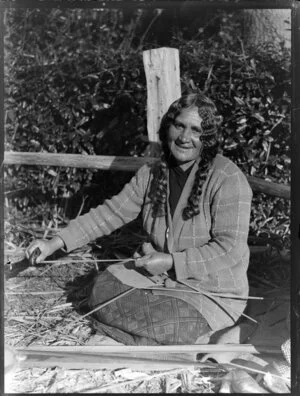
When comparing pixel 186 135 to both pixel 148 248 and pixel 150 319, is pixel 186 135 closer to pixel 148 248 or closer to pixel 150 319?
pixel 148 248

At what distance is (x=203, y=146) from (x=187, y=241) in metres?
0.46

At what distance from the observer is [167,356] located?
9.12 ft

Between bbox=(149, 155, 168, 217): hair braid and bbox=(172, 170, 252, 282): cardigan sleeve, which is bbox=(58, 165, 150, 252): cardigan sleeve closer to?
bbox=(149, 155, 168, 217): hair braid

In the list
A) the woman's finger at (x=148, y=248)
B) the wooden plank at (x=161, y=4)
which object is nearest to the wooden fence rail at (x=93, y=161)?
the woman's finger at (x=148, y=248)

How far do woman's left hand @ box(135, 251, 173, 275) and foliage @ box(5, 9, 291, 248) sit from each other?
66.2 inches

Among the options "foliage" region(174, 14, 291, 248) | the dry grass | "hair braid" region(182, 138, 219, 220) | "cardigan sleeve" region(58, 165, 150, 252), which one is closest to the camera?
the dry grass

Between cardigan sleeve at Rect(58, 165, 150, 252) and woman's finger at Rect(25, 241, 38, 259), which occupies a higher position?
cardigan sleeve at Rect(58, 165, 150, 252)

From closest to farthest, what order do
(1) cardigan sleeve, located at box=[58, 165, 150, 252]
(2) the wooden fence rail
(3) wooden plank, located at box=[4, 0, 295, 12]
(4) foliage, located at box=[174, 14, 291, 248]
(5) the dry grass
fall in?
1. (3) wooden plank, located at box=[4, 0, 295, 12]
2. (5) the dry grass
3. (1) cardigan sleeve, located at box=[58, 165, 150, 252]
4. (2) the wooden fence rail
5. (4) foliage, located at box=[174, 14, 291, 248]

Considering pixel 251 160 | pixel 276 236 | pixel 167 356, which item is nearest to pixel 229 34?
pixel 251 160

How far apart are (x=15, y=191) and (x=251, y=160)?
6.02ft

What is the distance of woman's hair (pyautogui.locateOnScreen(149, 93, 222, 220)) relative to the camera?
2.93 metres

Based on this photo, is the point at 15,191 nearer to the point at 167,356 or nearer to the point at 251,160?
the point at 251,160

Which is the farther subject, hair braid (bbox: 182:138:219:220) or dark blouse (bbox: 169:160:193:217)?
dark blouse (bbox: 169:160:193:217)

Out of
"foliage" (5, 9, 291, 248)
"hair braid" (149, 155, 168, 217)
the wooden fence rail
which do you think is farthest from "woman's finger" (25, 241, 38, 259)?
"foliage" (5, 9, 291, 248)
